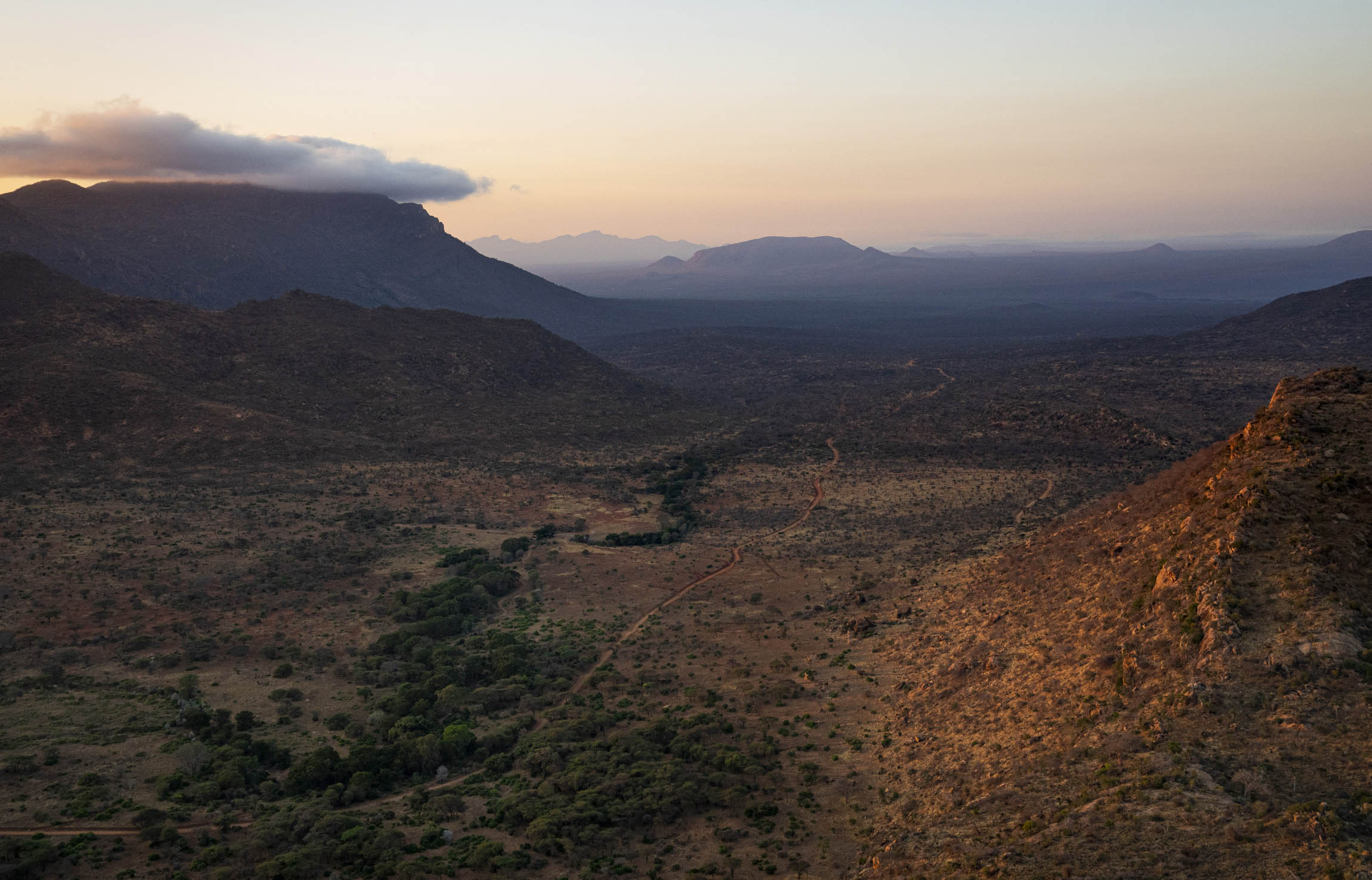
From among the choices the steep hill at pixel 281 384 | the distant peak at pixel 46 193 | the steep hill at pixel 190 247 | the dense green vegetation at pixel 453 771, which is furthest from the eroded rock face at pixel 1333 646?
the distant peak at pixel 46 193

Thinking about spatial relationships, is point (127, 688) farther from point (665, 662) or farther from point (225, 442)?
point (225, 442)

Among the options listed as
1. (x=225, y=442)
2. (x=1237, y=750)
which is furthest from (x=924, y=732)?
(x=225, y=442)

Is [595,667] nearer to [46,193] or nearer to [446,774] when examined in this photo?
[446,774]

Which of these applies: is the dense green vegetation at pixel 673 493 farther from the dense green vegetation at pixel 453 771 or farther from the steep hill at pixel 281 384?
the dense green vegetation at pixel 453 771

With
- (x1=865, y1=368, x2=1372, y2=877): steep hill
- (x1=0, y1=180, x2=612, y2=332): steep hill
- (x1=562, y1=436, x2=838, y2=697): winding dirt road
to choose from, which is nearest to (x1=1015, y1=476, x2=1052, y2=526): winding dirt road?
(x1=562, y1=436, x2=838, y2=697): winding dirt road

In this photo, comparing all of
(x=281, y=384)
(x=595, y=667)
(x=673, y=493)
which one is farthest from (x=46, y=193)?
(x=595, y=667)
